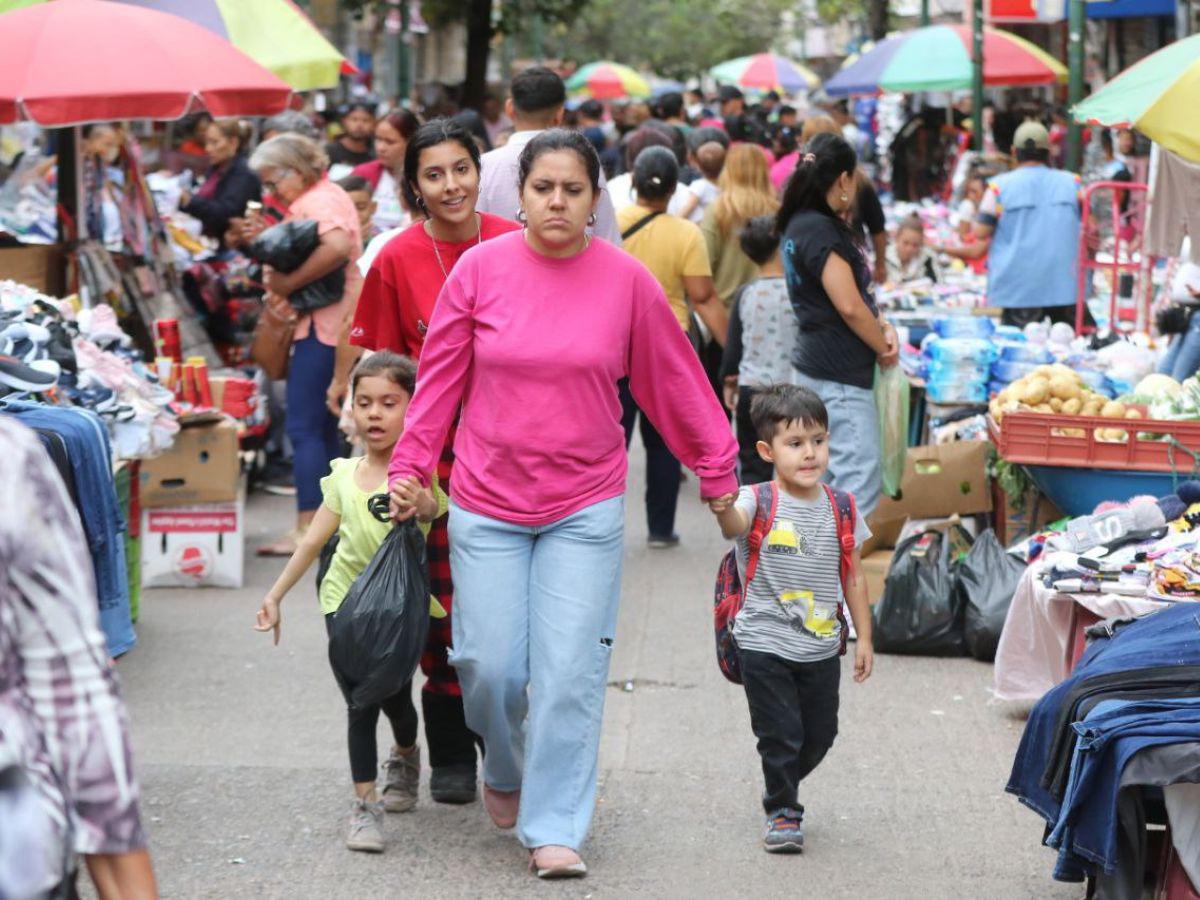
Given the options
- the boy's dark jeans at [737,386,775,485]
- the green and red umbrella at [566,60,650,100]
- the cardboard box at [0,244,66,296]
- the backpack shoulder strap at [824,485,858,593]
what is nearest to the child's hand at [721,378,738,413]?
the boy's dark jeans at [737,386,775,485]

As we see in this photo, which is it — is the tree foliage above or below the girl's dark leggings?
above

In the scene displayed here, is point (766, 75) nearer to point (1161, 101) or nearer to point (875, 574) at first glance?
point (875, 574)

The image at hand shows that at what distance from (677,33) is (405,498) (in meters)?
64.8

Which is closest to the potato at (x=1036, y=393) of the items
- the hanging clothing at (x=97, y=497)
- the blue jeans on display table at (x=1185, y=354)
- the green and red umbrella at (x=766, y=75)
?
the blue jeans on display table at (x=1185, y=354)

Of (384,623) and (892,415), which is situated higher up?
(892,415)

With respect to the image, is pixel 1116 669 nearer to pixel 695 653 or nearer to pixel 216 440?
pixel 695 653

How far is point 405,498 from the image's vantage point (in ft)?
15.6

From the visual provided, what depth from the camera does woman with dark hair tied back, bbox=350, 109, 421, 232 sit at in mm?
10719

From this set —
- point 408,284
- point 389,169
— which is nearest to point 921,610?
point 408,284

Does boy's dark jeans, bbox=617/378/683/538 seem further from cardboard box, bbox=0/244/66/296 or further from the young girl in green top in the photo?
the young girl in green top

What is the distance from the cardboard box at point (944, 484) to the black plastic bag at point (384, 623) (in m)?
3.84

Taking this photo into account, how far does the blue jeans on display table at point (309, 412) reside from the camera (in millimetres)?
8797

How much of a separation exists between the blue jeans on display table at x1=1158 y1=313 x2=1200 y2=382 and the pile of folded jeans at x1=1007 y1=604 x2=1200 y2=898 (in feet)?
13.7

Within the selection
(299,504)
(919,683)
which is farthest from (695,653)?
(299,504)
